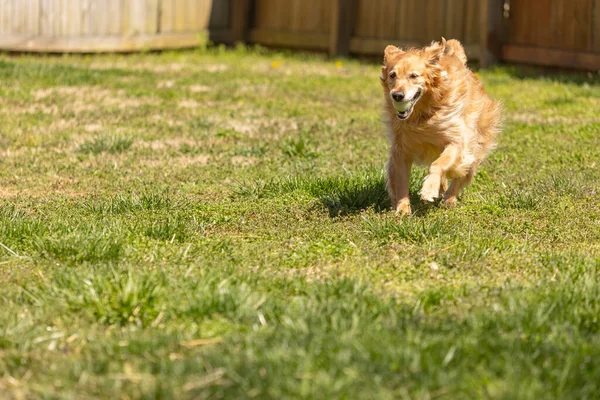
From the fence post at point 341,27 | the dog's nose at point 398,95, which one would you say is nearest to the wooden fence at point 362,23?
the fence post at point 341,27

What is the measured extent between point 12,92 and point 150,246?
20.2 ft

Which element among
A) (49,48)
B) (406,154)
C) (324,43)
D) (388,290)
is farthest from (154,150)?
(324,43)

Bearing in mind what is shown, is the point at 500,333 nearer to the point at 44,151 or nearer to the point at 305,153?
the point at 305,153

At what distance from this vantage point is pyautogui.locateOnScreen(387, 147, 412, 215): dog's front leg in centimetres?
595

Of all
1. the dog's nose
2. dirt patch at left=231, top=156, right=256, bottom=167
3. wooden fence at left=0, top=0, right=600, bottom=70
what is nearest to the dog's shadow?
the dog's nose

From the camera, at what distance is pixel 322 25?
15453 mm

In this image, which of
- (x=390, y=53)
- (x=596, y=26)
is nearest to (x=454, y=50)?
(x=390, y=53)

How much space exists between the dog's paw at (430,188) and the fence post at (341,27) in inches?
375

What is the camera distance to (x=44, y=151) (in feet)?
26.1

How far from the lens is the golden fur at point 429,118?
19.0 ft

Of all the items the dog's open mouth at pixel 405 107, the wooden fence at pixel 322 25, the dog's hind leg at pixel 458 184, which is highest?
the wooden fence at pixel 322 25

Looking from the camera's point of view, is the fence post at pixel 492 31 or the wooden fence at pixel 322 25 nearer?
the wooden fence at pixel 322 25

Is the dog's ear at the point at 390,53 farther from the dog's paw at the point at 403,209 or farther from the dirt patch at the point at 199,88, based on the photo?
the dirt patch at the point at 199,88

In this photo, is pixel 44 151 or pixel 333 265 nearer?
pixel 333 265
